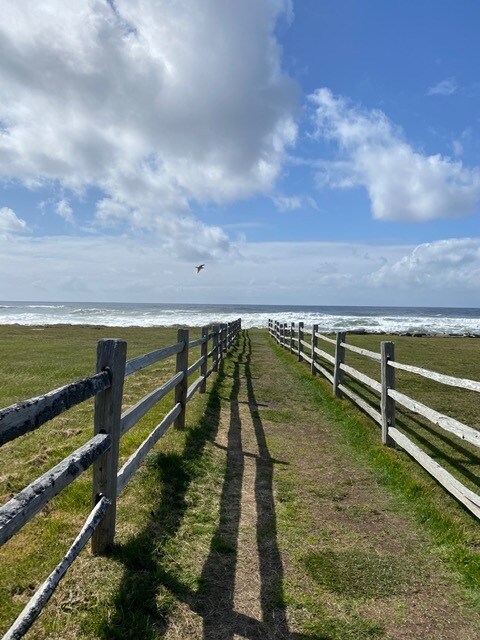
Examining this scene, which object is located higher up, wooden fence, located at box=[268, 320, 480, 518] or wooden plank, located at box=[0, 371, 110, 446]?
wooden plank, located at box=[0, 371, 110, 446]

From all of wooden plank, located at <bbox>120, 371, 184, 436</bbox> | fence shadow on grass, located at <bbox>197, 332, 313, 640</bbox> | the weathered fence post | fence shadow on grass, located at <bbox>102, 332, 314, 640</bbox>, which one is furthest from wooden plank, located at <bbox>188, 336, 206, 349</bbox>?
the weathered fence post

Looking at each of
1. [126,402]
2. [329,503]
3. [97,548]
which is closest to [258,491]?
[329,503]

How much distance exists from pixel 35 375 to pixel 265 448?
9719mm

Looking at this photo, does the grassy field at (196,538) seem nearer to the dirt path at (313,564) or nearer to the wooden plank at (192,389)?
the dirt path at (313,564)

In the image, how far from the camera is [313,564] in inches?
162

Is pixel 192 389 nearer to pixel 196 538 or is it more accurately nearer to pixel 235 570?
pixel 196 538

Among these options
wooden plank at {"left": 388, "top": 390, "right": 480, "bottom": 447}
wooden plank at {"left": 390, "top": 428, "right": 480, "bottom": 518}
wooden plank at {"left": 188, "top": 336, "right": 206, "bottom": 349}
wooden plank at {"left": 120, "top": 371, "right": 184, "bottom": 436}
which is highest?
wooden plank at {"left": 188, "top": 336, "right": 206, "bottom": 349}

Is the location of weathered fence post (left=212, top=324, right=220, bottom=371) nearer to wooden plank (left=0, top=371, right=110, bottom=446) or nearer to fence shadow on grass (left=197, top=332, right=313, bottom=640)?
fence shadow on grass (left=197, top=332, right=313, bottom=640)

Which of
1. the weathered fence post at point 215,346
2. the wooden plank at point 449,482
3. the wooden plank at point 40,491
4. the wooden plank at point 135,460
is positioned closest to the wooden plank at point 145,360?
the wooden plank at point 135,460

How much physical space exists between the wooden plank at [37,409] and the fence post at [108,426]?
0.40 m

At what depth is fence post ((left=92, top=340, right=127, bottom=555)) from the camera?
3775mm

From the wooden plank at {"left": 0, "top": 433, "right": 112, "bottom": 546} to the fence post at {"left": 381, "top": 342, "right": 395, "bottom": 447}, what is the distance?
5443 mm

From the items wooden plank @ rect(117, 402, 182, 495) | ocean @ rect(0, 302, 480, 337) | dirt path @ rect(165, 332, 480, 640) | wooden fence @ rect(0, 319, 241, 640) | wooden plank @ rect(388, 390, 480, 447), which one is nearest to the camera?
wooden fence @ rect(0, 319, 241, 640)

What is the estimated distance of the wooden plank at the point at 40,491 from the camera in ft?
7.24
